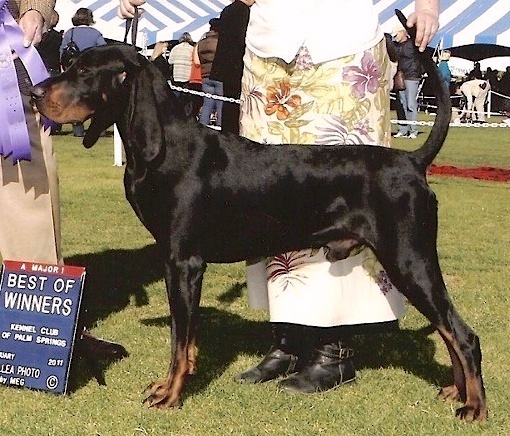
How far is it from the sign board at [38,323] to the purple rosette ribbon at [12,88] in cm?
46

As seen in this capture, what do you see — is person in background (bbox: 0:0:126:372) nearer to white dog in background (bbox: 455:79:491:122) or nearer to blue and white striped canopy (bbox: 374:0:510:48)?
blue and white striped canopy (bbox: 374:0:510:48)

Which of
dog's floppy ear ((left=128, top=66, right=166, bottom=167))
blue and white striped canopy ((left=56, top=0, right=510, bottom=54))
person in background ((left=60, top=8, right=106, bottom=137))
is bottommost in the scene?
dog's floppy ear ((left=128, top=66, right=166, bottom=167))

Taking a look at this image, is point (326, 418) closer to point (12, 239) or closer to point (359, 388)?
point (359, 388)

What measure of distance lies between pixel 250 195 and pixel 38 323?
0.93m

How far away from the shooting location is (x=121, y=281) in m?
4.82

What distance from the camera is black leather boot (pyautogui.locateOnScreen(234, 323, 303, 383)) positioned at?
325 centimetres

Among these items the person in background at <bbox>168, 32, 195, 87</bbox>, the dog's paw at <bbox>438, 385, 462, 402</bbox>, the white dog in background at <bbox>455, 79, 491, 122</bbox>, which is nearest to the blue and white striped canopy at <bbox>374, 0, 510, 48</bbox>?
the person in background at <bbox>168, 32, 195, 87</bbox>

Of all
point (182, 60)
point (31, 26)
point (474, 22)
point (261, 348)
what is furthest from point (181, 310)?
point (474, 22)

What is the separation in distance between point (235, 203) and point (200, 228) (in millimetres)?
150

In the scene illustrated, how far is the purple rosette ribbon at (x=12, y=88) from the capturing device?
312cm

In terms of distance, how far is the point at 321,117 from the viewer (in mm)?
3002

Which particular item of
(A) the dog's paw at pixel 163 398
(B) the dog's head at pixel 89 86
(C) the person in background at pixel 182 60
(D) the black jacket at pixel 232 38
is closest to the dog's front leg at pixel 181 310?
(A) the dog's paw at pixel 163 398

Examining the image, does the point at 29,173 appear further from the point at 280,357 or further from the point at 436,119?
the point at 436,119

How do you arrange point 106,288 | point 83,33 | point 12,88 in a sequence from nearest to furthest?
point 12,88, point 106,288, point 83,33
